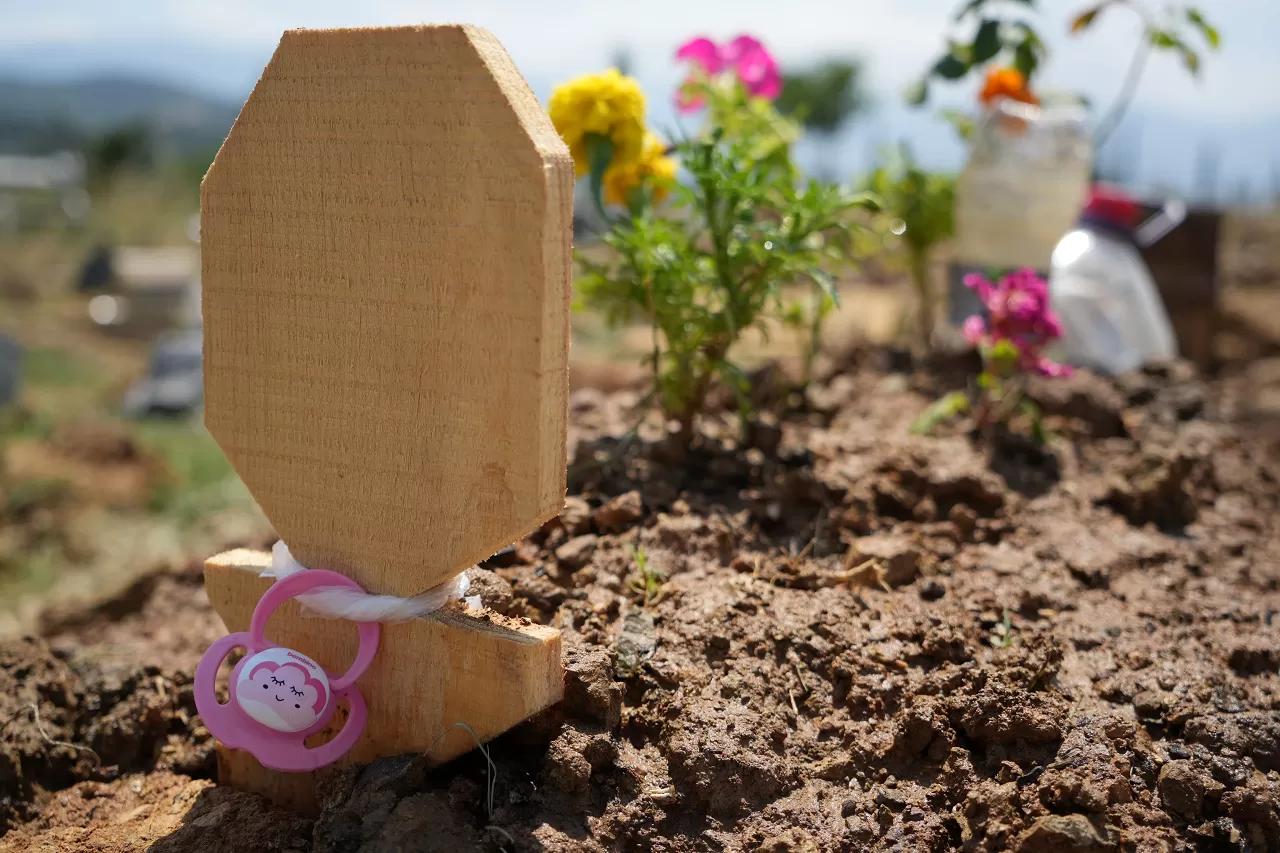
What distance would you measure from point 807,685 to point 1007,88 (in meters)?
3.00

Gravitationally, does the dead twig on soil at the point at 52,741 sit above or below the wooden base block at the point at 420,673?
below

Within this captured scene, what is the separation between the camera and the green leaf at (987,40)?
11.6ft

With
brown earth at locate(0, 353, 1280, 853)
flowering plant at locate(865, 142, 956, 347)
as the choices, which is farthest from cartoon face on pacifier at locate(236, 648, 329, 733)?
flowering plant at locate(865, 142, 956, 347)

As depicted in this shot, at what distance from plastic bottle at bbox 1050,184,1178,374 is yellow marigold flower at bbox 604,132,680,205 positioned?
6.84 ft

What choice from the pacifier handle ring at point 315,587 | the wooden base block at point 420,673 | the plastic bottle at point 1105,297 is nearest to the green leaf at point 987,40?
the plastic bottle at point 1105,297

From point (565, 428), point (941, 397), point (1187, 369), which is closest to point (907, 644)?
point (565, 428)

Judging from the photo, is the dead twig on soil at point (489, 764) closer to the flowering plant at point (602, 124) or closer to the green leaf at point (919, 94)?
the flowering plant at point (602, 124)

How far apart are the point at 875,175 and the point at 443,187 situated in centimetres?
284

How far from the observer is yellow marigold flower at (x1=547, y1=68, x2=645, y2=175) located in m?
2.27

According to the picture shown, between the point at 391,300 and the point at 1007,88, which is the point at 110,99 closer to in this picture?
the point at 1007,88

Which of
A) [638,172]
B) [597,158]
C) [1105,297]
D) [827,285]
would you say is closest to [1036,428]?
[827,285]

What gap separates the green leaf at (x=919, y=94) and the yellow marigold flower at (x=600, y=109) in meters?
1.98

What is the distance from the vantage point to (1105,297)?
167 inches

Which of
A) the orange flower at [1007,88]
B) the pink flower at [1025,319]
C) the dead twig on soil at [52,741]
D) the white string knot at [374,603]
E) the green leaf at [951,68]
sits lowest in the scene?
the dead twig on soil at [52,741]
